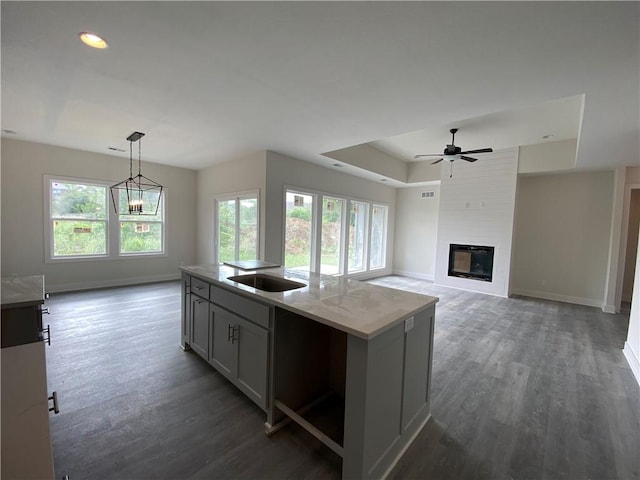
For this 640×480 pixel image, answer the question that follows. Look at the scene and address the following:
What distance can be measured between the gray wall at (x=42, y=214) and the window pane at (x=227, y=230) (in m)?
1.24

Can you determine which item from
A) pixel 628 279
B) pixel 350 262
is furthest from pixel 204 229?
pixel 628 279

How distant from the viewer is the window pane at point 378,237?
302 inches

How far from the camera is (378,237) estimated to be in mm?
7891

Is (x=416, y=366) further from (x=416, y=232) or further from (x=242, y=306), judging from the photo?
(x=416, y=232)

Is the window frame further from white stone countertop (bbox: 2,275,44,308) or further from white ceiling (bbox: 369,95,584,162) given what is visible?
white stone countertop (bbox: 2,275,44,308)

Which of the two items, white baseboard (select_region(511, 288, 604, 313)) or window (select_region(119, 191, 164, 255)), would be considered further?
window (select_region(119, 191, 164, 255))

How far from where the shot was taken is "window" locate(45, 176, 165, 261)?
4.93 metres

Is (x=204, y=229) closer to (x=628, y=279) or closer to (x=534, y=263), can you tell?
(x=534, y=263)

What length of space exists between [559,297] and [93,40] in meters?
8.02

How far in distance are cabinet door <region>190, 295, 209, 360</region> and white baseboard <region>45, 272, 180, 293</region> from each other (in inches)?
162

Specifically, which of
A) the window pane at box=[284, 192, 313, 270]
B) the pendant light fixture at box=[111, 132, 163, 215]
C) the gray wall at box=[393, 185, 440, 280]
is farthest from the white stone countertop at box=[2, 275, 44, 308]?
the gray wall at box=[393, 185, 440, 280]

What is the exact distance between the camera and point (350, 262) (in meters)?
7.08

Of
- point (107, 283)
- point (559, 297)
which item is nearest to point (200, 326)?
point (107, 283)

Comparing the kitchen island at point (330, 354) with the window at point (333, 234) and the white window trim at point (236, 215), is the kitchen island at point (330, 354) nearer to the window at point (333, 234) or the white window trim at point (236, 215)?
the white window trim at point (236, 215)
